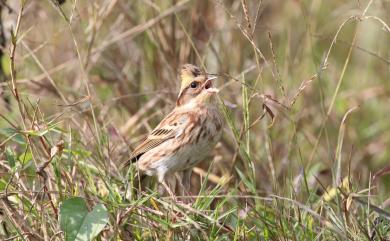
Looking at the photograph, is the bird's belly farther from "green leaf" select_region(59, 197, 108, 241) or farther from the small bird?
"green leaf" select_region(59, 197, 108, 241)

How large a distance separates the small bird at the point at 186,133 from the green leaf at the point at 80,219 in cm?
111

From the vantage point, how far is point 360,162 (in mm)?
5727

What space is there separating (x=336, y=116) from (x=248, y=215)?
246 centimetres

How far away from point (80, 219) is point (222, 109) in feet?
3.07

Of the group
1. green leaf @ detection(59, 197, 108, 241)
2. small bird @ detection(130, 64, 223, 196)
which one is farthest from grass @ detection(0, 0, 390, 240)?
small bird @ detection(130, 64, 223, 196)

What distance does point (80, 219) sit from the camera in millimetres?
3211

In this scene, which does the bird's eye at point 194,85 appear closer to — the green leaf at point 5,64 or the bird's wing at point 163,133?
the bird's wing at point 163,133

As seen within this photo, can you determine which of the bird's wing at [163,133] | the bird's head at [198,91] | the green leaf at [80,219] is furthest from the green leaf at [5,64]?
the green leaf at [80,219]

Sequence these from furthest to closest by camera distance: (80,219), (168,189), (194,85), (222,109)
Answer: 1. (194,85)
2. (168,189)
3. (222,109)
4. (80,219)

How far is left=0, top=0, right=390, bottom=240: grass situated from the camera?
11.0 feet

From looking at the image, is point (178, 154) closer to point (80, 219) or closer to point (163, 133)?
point (163, 133)

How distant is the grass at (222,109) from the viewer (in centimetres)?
335

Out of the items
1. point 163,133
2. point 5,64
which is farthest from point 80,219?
point 5,64

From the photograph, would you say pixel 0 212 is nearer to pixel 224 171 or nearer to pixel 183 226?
pixel 183 226
